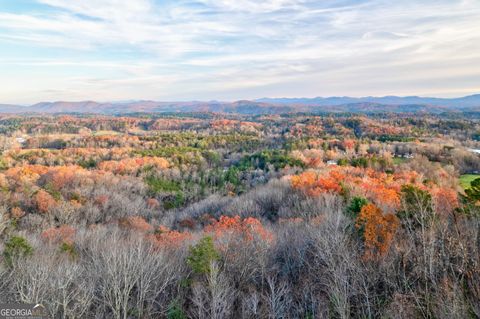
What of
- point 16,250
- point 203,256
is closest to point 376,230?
point 203,256

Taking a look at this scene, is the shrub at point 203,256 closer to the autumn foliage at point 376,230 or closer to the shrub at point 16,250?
the autumn foliage at point 376,230

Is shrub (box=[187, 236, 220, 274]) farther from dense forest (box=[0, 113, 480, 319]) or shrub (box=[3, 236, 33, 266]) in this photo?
shrub (box=[3, 236, 33, 266])

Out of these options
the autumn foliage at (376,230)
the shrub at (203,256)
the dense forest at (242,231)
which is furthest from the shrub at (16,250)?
the autumn foliage at (376,230)

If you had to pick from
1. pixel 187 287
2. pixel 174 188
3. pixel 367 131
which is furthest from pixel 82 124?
A: pixel 187 287

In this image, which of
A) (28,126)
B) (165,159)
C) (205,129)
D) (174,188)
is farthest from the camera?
(205,129)

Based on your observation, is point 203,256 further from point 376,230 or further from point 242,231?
point 242,231

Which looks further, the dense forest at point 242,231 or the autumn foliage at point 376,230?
the autumn foliage at point 376,230

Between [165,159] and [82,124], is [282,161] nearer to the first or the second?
[165,159]

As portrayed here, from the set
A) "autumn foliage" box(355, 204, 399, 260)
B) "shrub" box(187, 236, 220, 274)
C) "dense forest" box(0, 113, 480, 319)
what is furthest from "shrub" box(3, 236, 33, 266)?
"autumn foliage" box(355, 204, 399, 260)

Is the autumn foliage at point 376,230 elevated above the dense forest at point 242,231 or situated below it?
above
